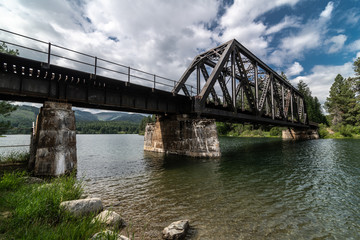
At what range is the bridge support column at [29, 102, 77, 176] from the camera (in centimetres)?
1195

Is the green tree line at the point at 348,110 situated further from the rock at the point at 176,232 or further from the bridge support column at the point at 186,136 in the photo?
the rock at the point at 176,232

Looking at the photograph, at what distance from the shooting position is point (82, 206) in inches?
231

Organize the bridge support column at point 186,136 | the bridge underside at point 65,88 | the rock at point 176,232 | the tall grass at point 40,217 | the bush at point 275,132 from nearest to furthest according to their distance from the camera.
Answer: the tall grass at point 40,217 → the rock at point 176,232 → the bridge underside at point 65,88 → the bridge support column at point 186,136 → the bush at point 275,132

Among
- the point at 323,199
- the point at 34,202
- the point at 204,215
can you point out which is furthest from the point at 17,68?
the point at 323,199

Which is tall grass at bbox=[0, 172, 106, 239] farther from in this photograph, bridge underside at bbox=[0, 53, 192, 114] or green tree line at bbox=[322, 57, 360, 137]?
green tree line at bbox=[322, 57, 360, 137]

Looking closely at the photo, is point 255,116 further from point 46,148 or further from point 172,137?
point 46,148

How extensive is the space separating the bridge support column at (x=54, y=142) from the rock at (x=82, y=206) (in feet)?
27.0

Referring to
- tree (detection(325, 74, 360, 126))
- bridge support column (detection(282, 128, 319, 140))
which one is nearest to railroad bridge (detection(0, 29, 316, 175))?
bridge support column (detection(282, 128, 319, 140))

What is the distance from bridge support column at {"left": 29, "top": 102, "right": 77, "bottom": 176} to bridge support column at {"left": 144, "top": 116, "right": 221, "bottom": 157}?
13.6 m

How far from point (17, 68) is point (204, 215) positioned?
636 inches

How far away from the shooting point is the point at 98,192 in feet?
31.7

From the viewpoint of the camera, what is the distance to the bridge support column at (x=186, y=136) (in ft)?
72.3

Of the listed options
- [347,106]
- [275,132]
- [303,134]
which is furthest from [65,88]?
[347,106]

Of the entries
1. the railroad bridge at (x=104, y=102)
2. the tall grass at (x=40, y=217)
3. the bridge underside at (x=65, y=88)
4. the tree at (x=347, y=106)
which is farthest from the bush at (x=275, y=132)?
the tall grass at (x=40, y=217)
